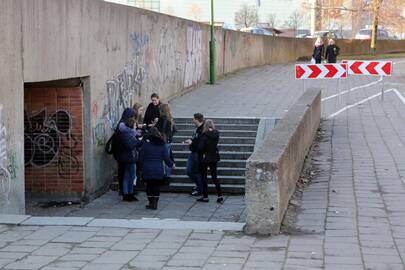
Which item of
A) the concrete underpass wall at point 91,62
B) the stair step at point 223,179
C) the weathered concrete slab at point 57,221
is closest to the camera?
the weathered concrete slab at point 57,221

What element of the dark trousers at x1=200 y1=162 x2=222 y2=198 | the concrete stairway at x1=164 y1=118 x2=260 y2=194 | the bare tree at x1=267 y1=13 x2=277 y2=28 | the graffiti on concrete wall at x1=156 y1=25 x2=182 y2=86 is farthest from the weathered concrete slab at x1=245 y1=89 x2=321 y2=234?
the bare tree at x1=267 y1=13 x2=277 y2=28

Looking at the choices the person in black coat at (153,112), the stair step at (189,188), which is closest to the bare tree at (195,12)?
the person in black coat at (153,112)

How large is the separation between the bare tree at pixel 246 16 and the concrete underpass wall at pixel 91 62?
5193cm

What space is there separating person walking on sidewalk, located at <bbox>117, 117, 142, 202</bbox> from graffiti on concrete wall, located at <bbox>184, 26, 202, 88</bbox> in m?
9.04

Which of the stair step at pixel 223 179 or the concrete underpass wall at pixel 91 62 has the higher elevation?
the concrete underpass wall at pixel 91 62

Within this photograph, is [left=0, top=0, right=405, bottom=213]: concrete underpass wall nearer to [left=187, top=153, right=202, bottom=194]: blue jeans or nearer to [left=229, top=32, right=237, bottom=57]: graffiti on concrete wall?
[left=187, top=153, right=202, bottom=194]: blue jeans

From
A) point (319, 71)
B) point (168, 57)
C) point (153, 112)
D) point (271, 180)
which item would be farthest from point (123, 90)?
point (271, 180)

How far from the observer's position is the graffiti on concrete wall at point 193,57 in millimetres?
22016

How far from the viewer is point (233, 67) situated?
30.1 meters

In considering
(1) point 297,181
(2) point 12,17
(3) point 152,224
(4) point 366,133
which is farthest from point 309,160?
(2) point 12,17

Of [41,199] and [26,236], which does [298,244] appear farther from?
[41,199]

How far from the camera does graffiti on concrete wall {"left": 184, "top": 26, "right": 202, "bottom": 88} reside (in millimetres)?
22016

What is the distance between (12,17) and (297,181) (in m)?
4.58

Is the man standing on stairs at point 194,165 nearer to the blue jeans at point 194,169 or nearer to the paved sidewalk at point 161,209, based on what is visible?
the blue jeans at point 194,169
